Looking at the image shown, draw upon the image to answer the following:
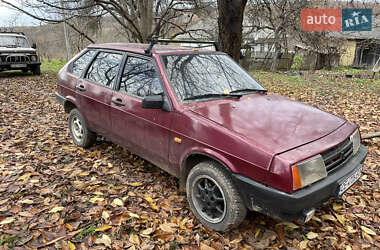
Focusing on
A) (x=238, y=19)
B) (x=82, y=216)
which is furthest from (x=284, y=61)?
(x=82, y=216)

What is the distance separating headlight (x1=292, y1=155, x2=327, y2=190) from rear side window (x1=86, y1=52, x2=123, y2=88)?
2538mm

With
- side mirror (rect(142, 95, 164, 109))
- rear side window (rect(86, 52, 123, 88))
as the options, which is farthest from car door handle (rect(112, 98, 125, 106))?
side mirror (rect(142, 95, 164, 109))

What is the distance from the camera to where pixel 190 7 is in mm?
13898

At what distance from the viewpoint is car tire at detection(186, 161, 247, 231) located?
2.42 meters

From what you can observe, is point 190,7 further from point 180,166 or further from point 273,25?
point 180,166

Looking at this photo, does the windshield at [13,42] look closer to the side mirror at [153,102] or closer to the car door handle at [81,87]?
the car door handle at [81,87]

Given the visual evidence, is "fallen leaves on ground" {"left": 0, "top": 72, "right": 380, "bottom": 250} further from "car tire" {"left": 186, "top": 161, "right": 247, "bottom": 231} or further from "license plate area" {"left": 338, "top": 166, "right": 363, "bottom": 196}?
"license plate area" {"left": 338, "top": 166, "right": 363, "bottom": 196}

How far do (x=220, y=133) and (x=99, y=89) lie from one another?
2.11 m

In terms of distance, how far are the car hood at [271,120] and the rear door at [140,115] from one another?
0.49 m

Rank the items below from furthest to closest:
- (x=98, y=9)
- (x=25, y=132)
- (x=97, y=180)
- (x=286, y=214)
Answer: (x=98, y=9) → (x=25, y=132) → (x=97, y=180) → (x=286, y=214)

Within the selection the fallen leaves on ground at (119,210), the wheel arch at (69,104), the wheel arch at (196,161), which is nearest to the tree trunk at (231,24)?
the fallen leaves on ground at (119,210)

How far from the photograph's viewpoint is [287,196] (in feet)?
6.86

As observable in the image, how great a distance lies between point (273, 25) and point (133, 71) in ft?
62.3

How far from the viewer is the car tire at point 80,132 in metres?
4.33
